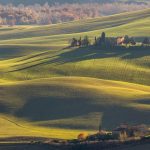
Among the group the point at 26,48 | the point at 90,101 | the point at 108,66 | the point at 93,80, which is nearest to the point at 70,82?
the point at 93,80

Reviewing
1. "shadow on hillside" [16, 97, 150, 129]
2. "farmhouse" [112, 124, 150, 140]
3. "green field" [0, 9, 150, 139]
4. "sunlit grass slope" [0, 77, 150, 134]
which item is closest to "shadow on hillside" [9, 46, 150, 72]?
"green field" [0, 9, 150, 139]

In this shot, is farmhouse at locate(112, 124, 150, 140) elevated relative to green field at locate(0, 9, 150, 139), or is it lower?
elevated

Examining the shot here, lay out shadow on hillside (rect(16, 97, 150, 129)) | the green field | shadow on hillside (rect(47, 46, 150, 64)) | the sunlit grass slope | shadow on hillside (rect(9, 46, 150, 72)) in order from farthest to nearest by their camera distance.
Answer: shadow on hillside (rect(47, 46, 150, 64)), shadow on hillside (rect(9, 46, 150, 72)), the sunlit grass slope, the green field, shadow on hillside (rect(16, 97, 150, 129))

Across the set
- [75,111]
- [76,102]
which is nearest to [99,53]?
[76,102]

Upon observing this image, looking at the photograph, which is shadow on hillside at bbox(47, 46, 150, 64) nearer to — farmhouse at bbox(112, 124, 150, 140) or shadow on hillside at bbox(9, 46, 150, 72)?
shadow on hillside at bbox(9, 46, 150, 72)

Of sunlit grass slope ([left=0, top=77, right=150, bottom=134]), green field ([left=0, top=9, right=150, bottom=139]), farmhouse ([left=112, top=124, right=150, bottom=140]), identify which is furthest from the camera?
sunlit grass slope ([left=0, top=77, right=150, bottom=134])

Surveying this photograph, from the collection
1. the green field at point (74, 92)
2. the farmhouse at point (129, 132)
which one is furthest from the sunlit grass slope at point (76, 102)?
the farmhouse at point (129, 132)

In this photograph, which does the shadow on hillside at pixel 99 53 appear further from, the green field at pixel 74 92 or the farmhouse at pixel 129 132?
the farmhouse at pixel 129 132

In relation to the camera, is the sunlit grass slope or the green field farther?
the sunlit grass slope
